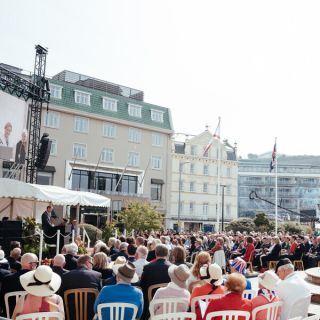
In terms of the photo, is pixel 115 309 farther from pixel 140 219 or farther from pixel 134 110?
pixel 134 110

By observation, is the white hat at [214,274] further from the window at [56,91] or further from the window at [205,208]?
the window at [205,208]

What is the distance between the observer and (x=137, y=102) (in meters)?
49.1

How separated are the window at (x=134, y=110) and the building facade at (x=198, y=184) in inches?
395

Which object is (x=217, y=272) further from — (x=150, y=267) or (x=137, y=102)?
(x=137, y=102)

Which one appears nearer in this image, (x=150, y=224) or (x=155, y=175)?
(x=150, y=224)

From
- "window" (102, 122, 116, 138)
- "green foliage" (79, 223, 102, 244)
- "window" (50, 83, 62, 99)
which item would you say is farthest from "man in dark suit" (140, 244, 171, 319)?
"window" (102, 122, 116, 138)

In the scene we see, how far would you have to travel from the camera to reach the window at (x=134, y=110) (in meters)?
48.1

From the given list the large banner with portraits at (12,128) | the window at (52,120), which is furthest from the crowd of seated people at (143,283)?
the window at (52,120)

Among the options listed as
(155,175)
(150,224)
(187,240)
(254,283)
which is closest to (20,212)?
(187,240)

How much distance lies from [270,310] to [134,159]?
42.8m

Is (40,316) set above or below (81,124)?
below

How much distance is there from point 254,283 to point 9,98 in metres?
16.2

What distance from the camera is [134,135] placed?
48.2 metres

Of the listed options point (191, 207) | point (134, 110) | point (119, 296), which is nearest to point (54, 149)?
point (134, 110)
